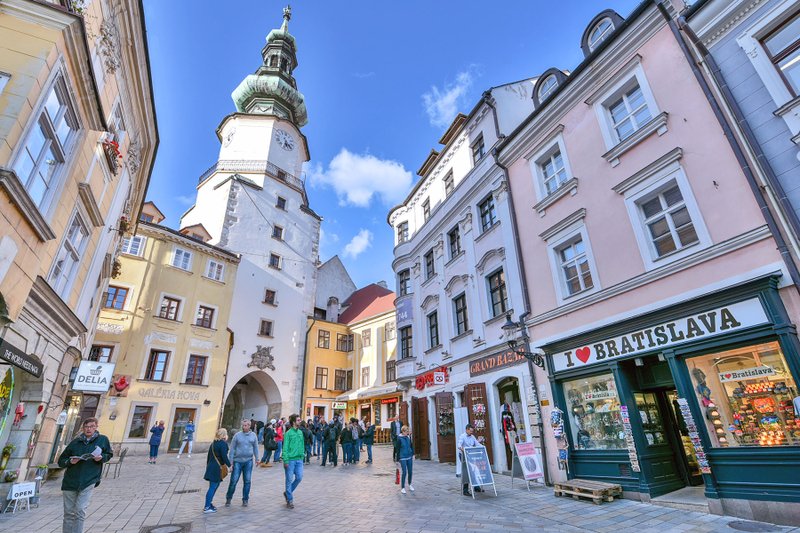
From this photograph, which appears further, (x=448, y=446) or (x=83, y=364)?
(x=448, y=446)

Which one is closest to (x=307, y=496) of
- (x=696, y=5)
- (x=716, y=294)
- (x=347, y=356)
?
(x=716, y=294)

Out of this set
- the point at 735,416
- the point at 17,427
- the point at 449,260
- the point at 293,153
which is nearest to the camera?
the point at 735,416

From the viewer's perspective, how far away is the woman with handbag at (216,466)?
25.8 ft

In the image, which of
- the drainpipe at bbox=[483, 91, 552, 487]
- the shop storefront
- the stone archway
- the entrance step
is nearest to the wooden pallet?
the shop storefront

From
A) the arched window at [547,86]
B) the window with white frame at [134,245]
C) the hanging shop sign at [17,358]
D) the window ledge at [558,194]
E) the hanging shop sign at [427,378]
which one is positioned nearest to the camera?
the hanging shop sign at [17,358]

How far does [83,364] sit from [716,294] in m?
16.6

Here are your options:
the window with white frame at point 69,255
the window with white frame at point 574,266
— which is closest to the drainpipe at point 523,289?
the window with white frame at point 574,266

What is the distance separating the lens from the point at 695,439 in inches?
306

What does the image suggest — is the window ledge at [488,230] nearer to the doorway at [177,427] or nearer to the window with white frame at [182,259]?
the window with white frame at [182,259]

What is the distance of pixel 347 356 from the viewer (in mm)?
35625

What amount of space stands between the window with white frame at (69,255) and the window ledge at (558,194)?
41.4 ft

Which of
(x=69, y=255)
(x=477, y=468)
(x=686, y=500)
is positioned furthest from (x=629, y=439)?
(x=69, y=255)

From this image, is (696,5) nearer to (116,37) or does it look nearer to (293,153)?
(116,37)

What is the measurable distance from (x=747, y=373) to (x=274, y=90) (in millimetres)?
42182
